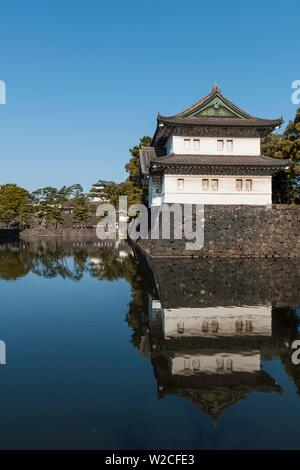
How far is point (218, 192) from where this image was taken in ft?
96.2

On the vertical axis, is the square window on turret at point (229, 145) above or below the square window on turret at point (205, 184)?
above

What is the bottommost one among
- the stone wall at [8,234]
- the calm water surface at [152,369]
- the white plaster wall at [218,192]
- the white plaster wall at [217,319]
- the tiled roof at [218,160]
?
the calm water surface at [152,369]

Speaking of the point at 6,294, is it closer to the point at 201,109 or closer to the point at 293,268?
the point at 293,268

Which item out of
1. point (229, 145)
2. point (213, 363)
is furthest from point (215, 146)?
point (213, 363)

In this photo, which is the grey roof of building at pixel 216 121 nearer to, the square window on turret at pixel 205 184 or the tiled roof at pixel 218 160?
the tiled roof at pixel 218 160

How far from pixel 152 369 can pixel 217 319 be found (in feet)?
14.0

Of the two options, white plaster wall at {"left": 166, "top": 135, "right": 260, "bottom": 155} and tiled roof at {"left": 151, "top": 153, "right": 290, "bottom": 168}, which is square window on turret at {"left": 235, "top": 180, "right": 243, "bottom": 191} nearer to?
tiled roof at {"left": 151, "top": 153, "right": 290, "bottom": 168}

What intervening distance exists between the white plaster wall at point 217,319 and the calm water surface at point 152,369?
31mm

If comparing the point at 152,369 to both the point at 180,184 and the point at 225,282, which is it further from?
the point at 180,184

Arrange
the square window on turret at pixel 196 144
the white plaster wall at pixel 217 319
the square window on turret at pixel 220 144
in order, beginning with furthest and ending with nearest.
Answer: the square window on turret at pixel 220 144 → the square window on turret at pixel 196 144 → the white plaster wall at pixel 217 319

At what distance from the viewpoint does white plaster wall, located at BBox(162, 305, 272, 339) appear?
1005cm

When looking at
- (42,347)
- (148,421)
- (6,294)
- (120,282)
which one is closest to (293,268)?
(120,282)

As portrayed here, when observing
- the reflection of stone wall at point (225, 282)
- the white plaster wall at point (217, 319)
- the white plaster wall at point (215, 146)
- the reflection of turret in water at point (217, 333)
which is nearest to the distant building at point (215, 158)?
the white plaster wall at point (215, 146)

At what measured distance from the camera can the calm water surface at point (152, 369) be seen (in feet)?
17.1
